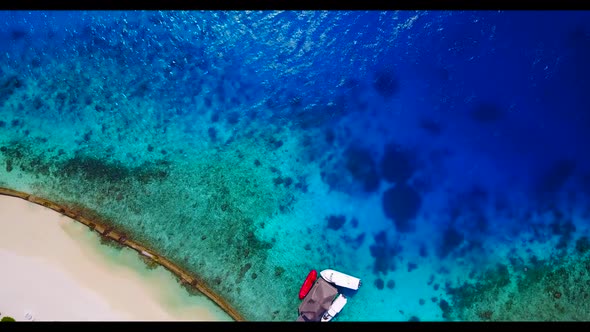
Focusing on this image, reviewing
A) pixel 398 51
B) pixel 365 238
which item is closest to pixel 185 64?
pixel 398 51

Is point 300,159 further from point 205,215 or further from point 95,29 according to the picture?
point 95,29

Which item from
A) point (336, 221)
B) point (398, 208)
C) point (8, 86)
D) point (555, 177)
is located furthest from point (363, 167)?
point (8, 86)

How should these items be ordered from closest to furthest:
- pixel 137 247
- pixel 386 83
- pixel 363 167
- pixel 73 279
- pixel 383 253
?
pixel 73 279 → pixel 137 247 → pixel 383 253 → pixel 363 167 → pixel 386 83

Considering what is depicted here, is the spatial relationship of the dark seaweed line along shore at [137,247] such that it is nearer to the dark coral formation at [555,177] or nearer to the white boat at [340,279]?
the white boat at [340,279]

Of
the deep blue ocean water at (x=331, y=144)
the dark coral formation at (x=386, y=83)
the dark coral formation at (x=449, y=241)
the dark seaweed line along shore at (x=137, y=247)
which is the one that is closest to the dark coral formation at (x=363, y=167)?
the deep blue ocean water at (x=331, y=144)

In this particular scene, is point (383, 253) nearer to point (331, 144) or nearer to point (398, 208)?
point (398, 208)

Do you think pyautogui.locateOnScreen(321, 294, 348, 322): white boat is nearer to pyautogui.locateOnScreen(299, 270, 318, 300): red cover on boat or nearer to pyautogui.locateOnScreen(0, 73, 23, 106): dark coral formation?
pyautogui.locateOnScreen(299, 270, 318, 300): red cover on boat
